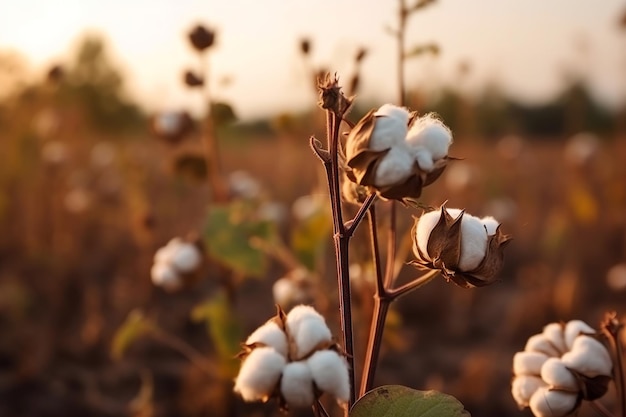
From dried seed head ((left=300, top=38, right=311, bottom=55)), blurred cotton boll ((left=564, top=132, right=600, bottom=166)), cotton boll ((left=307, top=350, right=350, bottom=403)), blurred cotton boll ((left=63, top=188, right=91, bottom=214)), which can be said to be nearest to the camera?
cotton boll ((left=307, top=350, right=350, bottom=403))

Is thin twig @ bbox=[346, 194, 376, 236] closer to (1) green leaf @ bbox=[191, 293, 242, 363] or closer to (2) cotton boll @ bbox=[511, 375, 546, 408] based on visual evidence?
(2) cotton boll @ bbox=[511, 375, 546, 408]

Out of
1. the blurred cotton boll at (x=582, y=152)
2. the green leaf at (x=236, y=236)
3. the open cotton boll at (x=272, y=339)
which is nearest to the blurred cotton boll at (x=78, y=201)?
the green leaf at (x=236, y=236)

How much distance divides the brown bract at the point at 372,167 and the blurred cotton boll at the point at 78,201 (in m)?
3.74

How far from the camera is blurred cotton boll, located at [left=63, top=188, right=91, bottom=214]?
447 centimetres

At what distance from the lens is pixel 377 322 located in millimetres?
1064

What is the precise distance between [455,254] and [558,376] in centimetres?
30

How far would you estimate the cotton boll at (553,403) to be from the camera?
3.70ft

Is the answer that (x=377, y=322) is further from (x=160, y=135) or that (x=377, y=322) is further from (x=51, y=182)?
(x=51, y=182)

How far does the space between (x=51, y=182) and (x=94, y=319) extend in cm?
150

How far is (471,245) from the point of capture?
95 cm

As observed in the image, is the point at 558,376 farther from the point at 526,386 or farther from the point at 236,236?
the point at 236,236

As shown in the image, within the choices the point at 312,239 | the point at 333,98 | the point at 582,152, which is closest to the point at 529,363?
the point at 333,98

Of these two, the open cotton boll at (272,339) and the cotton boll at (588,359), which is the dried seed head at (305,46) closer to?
the cotton boll at (588,359)

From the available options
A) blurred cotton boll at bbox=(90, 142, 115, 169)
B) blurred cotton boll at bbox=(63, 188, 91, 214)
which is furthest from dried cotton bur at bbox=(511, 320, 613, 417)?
blurred cotton boll at bbox=(90, 142, 115, 169)
